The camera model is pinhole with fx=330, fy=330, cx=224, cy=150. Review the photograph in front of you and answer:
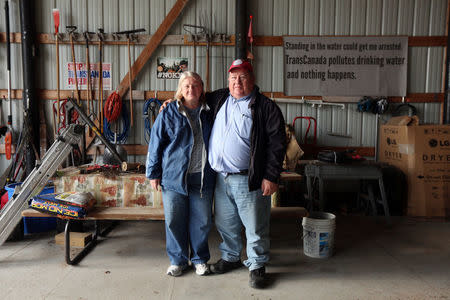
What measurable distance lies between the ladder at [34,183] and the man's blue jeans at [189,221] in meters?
1.27

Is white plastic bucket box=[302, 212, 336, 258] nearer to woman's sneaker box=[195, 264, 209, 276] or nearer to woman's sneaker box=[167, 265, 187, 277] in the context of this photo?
woman's sneaker box=[195, 264, 209, 276]

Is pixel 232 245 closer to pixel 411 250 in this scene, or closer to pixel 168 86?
pixel 411 250

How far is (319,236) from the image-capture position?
9.97ft

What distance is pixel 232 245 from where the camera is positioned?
9.02 ft

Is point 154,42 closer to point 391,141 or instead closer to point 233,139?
point 233,139

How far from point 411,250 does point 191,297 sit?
2326 mm

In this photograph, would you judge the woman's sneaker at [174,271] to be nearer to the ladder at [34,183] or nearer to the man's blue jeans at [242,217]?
the man's blue jeans at [242,217]

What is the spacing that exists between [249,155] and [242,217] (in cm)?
49

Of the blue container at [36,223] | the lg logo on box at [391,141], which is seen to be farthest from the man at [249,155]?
the lg logo on box at [391,141]

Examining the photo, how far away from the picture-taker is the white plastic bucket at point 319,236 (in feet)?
9.89

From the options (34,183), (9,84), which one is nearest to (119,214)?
(34,183)

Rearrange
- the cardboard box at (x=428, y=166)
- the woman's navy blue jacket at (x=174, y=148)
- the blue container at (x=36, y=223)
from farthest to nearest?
1. the cardboard box at (x=428, y=166)
2. the blue container at (x=36, y=223)
3. the woman's navy blue jacket at (x=174, y=148)

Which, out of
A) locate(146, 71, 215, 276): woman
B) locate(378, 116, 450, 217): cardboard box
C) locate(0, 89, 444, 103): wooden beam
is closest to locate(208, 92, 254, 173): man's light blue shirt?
locate(146, 71, 215, 276): woman

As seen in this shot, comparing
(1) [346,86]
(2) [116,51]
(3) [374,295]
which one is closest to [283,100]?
(1) [346,86]
